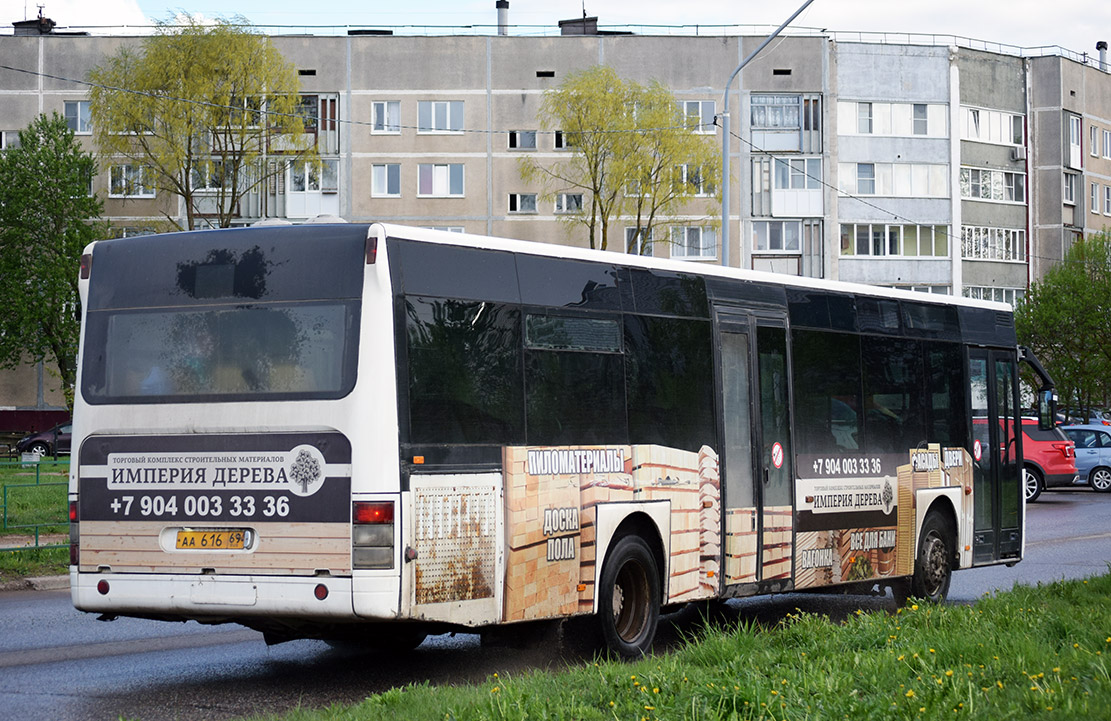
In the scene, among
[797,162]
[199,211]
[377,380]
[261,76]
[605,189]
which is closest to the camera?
[377,380]

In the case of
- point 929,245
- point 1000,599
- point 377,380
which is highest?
point 929,245

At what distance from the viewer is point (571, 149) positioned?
6162cm

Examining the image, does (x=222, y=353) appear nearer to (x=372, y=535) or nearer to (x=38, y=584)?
(x=372, y=535)

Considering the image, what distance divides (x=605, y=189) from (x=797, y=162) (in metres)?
12.9

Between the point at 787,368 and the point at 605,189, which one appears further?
the point at 605,189

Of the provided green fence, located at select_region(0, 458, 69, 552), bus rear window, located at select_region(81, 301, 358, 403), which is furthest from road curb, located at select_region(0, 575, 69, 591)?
bus rear window, located at select_region(81, 301, 358, 403)

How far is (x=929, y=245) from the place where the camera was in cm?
6838

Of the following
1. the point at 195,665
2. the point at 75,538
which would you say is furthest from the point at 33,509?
the point at 75,538

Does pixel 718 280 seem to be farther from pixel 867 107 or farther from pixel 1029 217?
pixel 1029 217

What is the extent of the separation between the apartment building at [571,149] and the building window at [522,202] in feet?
0.31

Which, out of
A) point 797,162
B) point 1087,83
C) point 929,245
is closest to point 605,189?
point 797,162

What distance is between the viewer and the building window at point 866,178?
221ft

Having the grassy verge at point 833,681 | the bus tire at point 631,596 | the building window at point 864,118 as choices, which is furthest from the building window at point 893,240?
the grassy verge at point 833,681

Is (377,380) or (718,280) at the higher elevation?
(718,280)
